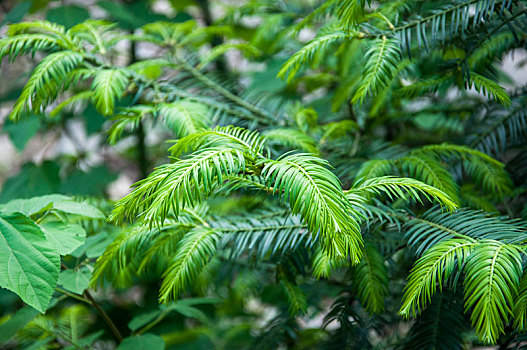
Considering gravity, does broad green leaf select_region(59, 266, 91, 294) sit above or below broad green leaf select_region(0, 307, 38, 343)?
above

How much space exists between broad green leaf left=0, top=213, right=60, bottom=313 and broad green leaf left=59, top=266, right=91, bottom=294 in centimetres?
11

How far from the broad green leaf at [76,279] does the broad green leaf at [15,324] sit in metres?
0.12

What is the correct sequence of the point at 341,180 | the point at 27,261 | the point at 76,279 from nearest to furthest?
the point at 27,261 → the point at 76,279 → the point at 341,180

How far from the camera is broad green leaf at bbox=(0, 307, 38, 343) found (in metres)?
0.77

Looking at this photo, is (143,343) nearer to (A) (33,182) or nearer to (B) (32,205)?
(B) (32,205)

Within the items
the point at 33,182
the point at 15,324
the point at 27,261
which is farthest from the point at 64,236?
the point at 33,182

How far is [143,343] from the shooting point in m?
0.80

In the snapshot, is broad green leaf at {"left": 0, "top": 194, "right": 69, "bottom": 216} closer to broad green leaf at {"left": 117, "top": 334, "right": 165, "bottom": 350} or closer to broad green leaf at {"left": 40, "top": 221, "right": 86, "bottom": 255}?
broad green leaf at {"left": 40, "top": 221, "right": 86, "bottom": 255}

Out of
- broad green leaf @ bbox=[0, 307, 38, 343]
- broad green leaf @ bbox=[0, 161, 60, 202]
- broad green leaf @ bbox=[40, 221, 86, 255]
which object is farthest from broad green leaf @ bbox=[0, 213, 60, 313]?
broad green leaf @ bbox=[0, 161, 60, 202]

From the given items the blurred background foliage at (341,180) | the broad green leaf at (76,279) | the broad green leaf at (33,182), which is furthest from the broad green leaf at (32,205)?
the broad green leaf at (33,182)

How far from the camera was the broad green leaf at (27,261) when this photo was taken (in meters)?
0.59

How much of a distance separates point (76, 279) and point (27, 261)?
0.16m

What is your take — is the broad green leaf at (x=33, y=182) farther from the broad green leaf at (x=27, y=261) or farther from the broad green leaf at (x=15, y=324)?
the broad green leaf at (x=27, y=261)

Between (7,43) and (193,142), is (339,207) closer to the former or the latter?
(193,142)
